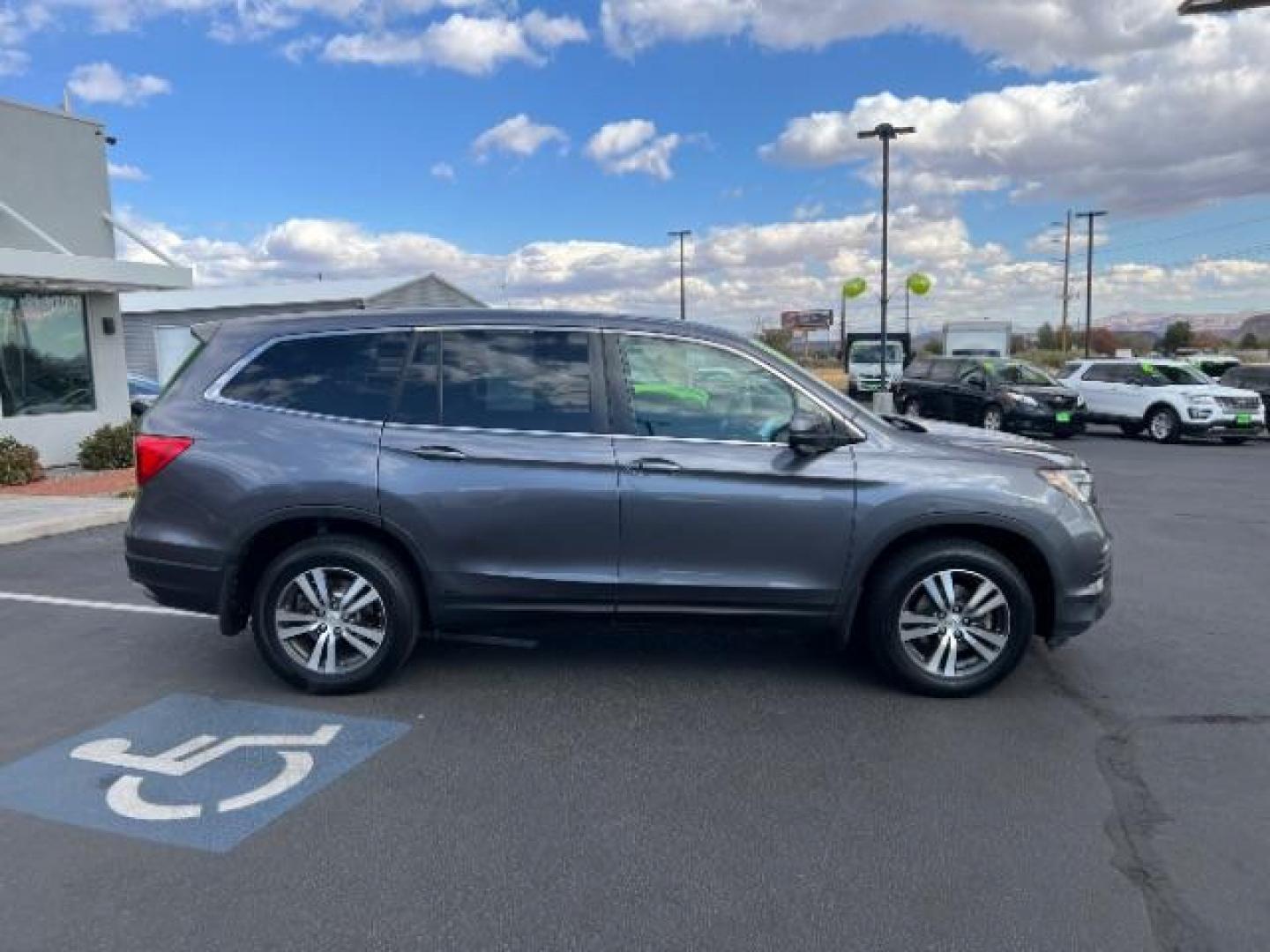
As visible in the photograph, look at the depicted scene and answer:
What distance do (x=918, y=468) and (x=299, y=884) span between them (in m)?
3.12

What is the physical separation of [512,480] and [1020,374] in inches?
730

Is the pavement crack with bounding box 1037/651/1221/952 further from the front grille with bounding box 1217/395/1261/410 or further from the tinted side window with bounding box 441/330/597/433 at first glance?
the front grille with bounding box 1217/395/1261/410

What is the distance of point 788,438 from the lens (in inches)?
177

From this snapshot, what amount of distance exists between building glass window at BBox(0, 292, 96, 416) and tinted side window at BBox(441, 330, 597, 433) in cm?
1144

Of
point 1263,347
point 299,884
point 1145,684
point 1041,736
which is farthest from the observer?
point 1263,347

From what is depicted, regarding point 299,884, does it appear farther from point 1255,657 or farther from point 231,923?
point 1255,657

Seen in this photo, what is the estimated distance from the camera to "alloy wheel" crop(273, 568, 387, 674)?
4676mm

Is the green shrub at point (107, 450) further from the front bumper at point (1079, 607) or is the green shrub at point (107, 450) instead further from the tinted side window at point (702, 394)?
the front bumper at point (1079, 607)

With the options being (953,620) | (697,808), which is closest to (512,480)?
(697,808)

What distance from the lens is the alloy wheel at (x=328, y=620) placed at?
4.68m

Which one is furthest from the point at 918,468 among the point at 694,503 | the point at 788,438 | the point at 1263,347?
the point at 1263,347

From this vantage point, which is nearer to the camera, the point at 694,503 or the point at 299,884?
the point at 299,884

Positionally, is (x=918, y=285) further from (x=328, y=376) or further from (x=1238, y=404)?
(x=328, y=376)

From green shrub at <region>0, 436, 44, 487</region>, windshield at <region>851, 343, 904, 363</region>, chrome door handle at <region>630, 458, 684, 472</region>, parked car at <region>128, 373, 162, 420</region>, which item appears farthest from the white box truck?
chrome door handle at <region>630, 458, 684, 472</region>
